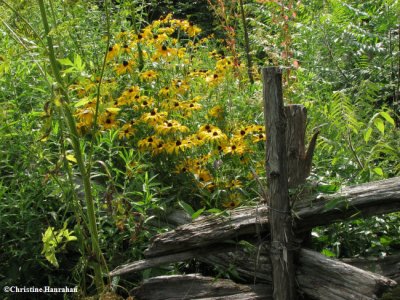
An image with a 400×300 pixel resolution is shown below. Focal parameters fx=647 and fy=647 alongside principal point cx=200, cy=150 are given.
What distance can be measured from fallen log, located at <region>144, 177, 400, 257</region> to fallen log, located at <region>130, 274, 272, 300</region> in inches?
6.6

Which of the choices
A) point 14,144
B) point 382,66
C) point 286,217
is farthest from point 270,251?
point 382,66

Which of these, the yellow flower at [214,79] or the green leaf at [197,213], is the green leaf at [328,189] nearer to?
the green leaf at [197,213]

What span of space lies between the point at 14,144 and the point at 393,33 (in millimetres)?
3942

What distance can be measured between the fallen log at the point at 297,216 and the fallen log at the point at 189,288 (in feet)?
0.55

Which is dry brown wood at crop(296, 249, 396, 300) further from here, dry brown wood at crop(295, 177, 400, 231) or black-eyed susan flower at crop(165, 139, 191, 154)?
black-eyed susan flower at crop(165, 139, 191, 154)

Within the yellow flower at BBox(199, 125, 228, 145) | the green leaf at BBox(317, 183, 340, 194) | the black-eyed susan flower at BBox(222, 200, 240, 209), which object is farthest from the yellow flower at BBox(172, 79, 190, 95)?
the green leaf at BBox(317, 183, 340, 194)

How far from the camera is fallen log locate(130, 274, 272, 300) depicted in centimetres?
329

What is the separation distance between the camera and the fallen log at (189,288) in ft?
10.8

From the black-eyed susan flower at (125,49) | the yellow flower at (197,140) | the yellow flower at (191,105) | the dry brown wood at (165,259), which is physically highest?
the black-eyed susan flower at (125,49)

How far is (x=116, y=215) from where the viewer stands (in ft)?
11.4

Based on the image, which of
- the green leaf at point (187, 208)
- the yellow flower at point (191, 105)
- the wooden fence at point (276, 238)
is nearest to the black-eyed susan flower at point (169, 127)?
the yellow flower at point (191, 105)

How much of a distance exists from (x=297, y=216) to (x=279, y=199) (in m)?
0.12

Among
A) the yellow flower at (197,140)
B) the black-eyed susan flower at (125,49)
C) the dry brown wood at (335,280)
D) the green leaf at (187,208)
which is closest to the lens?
the dry brown wood at (335,280)

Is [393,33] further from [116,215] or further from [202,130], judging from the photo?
[116,215]
